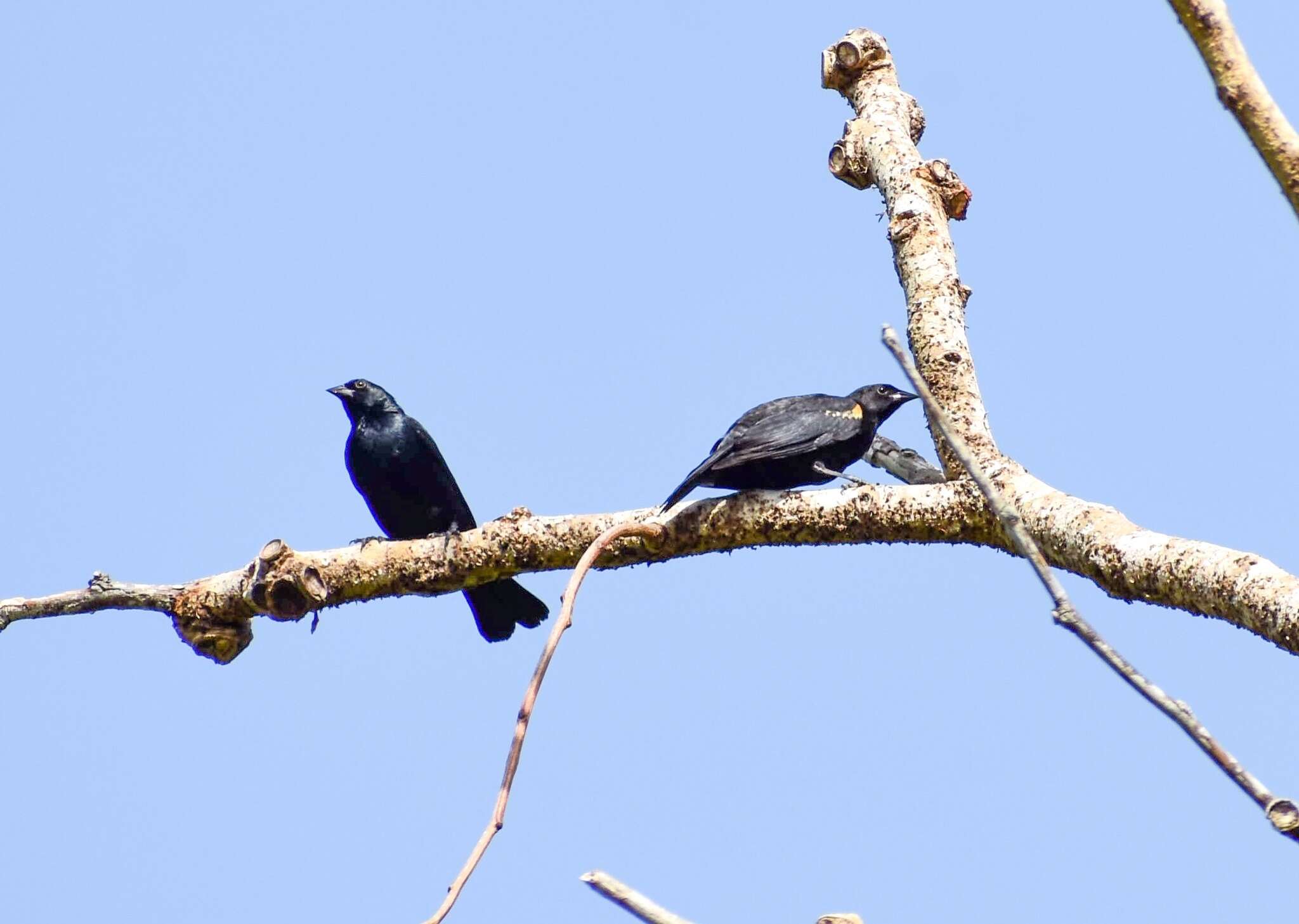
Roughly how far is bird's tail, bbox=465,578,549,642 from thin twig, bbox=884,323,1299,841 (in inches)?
224

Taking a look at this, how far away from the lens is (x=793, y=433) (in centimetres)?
616

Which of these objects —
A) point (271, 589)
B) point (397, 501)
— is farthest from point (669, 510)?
point (397, 501)

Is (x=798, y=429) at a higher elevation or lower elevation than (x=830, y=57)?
lower

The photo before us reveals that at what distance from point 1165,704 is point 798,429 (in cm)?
461

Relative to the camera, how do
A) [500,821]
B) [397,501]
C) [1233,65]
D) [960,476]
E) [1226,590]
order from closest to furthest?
1. [1233,65]
2. [500,821]
3. [1226,590]
4. [960,476]
5. [397,501]

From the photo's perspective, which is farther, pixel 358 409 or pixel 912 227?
pixel 358 409

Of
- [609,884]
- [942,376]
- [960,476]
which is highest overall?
[942,376]

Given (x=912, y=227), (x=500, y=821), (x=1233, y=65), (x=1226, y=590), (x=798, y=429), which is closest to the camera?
(x=1233, y=65)

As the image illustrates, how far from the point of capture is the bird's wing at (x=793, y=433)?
5.91 metres

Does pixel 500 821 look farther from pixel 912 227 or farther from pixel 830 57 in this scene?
pixel 830 57

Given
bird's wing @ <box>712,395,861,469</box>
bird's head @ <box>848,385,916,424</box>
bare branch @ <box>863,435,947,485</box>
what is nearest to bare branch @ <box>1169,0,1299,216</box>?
bare branch @ <box>863,435,947,485</box>

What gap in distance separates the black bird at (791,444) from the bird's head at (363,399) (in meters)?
3.00

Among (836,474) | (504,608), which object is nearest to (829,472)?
(836,474)

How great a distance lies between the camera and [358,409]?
8742mm
